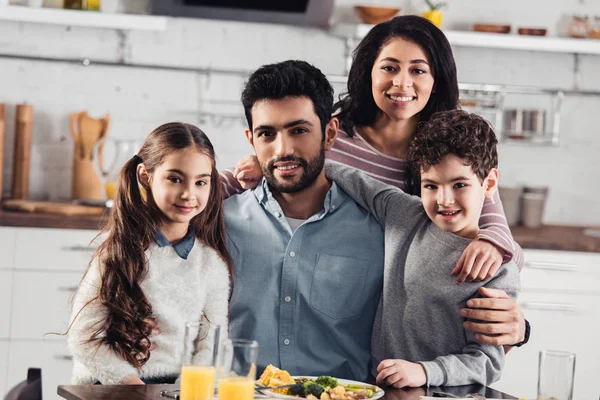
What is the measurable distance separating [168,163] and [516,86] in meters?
2.96

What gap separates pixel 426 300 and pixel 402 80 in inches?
26.1

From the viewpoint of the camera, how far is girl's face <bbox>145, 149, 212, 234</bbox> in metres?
2.09

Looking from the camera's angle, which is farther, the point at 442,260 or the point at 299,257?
the point at 299,257

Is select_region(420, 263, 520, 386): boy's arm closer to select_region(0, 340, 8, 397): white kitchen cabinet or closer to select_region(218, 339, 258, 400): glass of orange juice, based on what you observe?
select_region(218, 339, 258, 400): glass of orange juice

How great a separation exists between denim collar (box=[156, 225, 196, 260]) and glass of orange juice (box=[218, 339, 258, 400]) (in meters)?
0.68

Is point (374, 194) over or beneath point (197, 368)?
over

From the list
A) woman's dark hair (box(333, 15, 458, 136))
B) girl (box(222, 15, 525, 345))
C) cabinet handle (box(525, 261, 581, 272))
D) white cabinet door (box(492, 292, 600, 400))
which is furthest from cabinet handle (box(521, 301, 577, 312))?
woman's dark hair (box(333, 15, 458, 136))

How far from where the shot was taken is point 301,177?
7.32 feet

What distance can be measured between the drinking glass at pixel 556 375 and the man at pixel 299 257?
71cm

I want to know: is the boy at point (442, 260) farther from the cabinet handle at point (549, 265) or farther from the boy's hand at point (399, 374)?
the cabinet handle at point (549, 265)

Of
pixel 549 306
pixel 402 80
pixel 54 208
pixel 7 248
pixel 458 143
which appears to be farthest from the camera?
pixel 549 306

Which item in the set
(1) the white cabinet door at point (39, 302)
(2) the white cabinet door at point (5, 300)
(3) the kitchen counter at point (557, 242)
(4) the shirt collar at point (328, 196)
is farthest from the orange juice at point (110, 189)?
(4) the shirt collar at point (328, 196)

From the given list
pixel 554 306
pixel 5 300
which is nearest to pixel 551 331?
pixel 554 306

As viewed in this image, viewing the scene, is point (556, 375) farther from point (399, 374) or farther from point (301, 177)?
point (301, 177)
